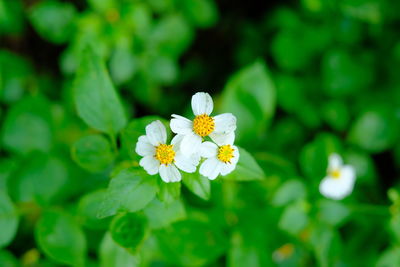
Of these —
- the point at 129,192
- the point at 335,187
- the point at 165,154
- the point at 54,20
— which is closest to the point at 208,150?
the point at 165,154

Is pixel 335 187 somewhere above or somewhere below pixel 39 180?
below

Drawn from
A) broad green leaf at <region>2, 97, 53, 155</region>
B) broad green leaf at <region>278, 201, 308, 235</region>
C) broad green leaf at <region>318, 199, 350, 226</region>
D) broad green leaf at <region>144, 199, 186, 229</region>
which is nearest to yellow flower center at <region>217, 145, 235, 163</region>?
broad green leaf at <region>144, 199, 186, 229</region>

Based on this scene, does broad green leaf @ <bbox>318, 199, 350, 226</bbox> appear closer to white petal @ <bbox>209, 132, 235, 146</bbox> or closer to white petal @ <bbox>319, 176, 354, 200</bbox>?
white petal @ <bbox>319, 176, 354, 200</bbox>

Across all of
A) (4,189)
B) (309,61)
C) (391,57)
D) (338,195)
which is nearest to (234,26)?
(309,61)

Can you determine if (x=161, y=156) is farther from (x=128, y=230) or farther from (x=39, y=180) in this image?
(x=39, y=180)

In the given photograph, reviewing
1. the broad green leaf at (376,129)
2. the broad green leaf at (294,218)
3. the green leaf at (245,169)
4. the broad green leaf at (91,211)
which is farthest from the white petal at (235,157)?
the broad green leaf at (376,129)

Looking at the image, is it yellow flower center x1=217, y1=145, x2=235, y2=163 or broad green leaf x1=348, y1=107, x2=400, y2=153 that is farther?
broad green leaf x1=348, y1=107, x2=400, y2=153
